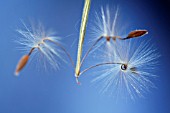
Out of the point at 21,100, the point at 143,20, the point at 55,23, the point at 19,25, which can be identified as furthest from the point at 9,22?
the point at 143,20

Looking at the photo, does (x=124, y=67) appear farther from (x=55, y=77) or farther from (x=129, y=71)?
(x=55, y=77)

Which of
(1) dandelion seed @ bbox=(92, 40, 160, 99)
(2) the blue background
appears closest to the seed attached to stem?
(1) dandelion seed @ bbox=(92, 40, 160, 99)

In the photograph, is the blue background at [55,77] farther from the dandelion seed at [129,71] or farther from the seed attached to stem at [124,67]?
the seed attached to stem at [124,67]

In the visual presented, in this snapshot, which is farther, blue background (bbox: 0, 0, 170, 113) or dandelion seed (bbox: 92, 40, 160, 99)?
blue background (bbox: 0, 0, 170, 113)

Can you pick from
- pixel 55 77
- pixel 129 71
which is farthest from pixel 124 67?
pixel 55 77

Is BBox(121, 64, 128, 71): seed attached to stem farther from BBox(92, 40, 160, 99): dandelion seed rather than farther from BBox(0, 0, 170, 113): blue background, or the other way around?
BBox(0, 0, 170, 113): blue background

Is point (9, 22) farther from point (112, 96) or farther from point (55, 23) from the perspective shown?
point (112, 96)

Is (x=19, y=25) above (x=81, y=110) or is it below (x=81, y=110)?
above
